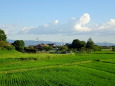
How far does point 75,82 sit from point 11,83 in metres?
5.21

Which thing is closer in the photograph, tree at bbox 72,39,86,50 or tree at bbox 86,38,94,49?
tree at bbox 86,38,94,49

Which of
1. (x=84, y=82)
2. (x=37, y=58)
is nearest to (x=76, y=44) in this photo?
(x=37, y=58)

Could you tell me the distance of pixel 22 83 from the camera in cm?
1497

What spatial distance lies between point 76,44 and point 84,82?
257 feet

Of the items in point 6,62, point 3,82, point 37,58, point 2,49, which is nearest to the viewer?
point 3,82

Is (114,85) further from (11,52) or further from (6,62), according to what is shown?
(11,52)

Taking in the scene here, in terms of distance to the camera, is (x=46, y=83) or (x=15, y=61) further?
(x=15, y=61)

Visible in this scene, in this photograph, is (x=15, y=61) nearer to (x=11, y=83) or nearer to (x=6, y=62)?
(x=6, y=62)

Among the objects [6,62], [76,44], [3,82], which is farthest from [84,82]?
[76,44]

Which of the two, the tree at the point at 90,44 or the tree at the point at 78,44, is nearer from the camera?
the tree at the point at 90,44

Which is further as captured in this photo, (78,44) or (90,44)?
(78,44)

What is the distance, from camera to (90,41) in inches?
3282

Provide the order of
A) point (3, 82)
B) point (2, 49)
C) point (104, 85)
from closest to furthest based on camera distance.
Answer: point (104, 85)
point (3, 82)
point (2, 49)

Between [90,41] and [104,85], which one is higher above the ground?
[90,41]
